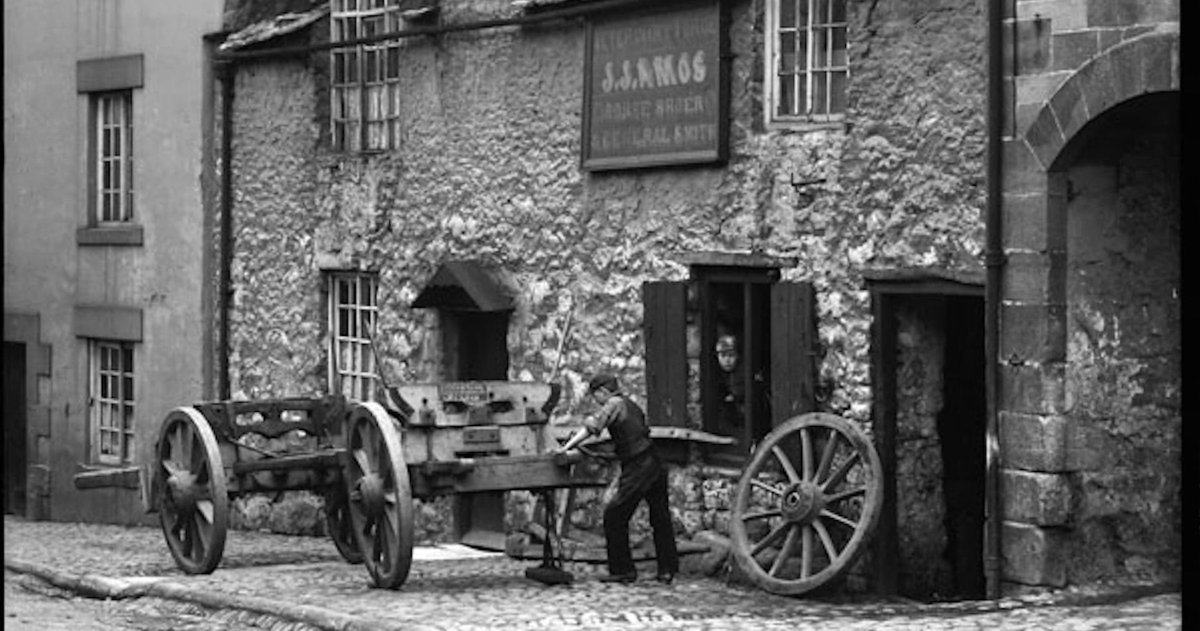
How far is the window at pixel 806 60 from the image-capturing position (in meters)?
12.5

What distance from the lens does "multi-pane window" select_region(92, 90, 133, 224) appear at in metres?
19.6

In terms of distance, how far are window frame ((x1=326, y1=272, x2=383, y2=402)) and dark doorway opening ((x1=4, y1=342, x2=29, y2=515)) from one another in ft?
18.3

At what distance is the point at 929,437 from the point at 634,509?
177 centimetres

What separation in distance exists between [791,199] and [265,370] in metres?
6.59

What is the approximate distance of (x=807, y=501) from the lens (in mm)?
11922

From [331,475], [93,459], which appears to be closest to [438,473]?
[331,475]

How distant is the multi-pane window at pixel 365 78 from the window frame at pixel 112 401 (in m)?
3.83

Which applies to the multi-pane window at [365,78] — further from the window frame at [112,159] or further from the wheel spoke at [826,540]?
the wheel spoke at [826,540]

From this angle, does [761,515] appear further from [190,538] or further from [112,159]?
[112,159]

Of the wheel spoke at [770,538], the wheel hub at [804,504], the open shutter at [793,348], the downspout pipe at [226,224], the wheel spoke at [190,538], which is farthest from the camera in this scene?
the downspout pipe at [226,224]

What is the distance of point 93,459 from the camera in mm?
20125

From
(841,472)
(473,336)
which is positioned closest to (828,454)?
(841,472)

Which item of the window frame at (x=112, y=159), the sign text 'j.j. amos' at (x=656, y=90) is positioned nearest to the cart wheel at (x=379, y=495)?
the sign text 'j.j. amos' at (x=656, y=90)

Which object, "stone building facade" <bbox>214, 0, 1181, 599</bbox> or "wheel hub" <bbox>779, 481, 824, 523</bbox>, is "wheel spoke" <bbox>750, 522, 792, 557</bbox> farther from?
"stone building facade" <bbox>214, 0, 1181, 599</bbox>
